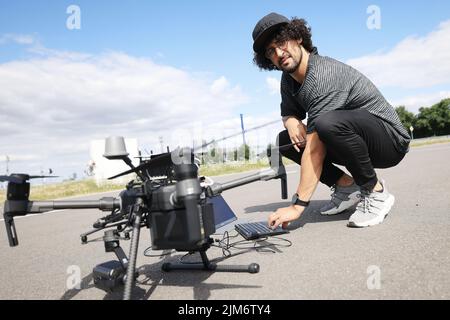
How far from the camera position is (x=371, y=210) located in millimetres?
3113

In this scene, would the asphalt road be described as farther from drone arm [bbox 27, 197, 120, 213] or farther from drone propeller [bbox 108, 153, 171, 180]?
drone propeller [bbox 108, 153, 171, 180]

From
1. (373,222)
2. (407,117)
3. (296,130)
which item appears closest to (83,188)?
(296,130)

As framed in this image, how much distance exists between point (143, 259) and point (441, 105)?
9796 cm

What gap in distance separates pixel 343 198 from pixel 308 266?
1.69 meters

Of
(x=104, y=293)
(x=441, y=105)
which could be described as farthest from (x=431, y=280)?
(x=441, y=105)

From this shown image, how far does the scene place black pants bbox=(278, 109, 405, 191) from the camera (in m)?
2.82

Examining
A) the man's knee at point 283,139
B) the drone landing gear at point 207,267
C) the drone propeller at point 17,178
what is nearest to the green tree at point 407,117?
the man's knee at point 283,139

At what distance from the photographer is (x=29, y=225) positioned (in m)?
5.43

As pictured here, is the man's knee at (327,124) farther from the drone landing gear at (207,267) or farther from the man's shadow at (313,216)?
the drone landing gear at (207,267)

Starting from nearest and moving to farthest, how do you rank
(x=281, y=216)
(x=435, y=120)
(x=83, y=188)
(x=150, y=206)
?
(x=150, y=206)
(x=281, y=216)
(x=83, y=188)
(x=435, y=120)

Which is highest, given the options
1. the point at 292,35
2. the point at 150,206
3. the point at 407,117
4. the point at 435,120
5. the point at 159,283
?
the point at 407,117

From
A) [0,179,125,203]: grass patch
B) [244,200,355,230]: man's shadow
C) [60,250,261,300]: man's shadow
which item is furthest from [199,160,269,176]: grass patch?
[60,250,261,300]: man's shadow

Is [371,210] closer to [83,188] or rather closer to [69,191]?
[69,191]

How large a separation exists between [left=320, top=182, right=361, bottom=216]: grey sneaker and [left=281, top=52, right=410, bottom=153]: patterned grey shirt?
62 centimetres
